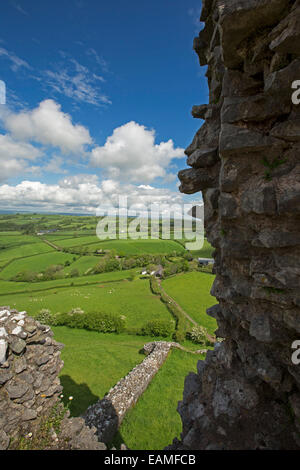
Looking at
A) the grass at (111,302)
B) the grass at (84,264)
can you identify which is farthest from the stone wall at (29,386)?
the grass at (84,264)

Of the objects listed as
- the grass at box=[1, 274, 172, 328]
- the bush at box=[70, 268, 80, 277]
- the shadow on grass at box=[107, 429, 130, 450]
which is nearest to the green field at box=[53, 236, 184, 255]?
the bush at box=[70, 268, 80, 277]

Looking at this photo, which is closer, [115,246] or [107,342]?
[107,342]

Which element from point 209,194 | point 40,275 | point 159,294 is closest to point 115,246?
point 40,275

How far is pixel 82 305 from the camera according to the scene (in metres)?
43.2

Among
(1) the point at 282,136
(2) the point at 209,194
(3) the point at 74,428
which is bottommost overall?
(3) the point at 74,428

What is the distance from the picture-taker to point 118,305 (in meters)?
42.5

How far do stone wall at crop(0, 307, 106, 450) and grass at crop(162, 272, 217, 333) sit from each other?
26.6 meters

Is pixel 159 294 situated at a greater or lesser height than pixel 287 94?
lesser

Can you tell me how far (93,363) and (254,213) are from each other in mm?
22799

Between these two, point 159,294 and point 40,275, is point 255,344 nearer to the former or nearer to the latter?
point 159,294

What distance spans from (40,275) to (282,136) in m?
85.5

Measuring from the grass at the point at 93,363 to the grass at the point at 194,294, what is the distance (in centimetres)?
1172

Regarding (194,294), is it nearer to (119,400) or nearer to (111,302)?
(111,302)

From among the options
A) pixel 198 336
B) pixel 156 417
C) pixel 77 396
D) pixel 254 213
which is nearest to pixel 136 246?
pixel 198 336
